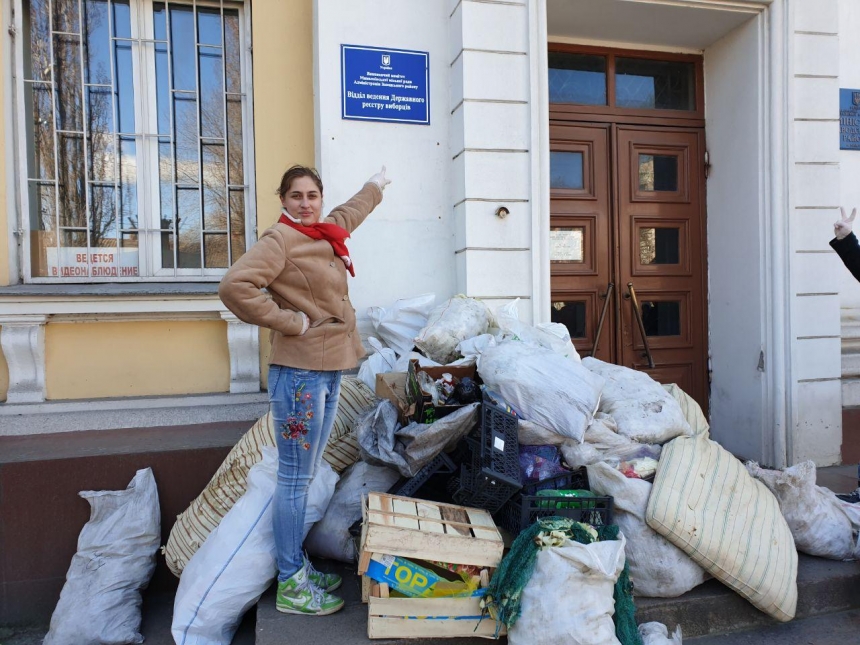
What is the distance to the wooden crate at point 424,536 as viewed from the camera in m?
2.27

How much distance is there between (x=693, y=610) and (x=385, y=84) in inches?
133

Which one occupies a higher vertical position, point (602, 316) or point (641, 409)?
point (602, 316)

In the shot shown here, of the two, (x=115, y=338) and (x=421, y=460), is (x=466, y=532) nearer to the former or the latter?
(x=421, y=460)

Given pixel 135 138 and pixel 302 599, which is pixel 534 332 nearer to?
pixel 302 599

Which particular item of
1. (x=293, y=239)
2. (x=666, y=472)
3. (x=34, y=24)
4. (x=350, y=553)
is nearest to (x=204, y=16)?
(x=34, y=24)

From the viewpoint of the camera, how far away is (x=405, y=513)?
244 cm

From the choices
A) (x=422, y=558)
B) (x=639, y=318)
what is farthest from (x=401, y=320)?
(x=639, y=318)

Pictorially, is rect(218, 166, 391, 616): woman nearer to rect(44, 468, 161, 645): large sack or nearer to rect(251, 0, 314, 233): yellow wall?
rect(44, 468, 161, 645): large sack

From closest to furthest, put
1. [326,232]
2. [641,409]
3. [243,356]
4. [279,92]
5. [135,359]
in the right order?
[326,232]
[641,409]
[135,359]
[243,356]
[279,92]

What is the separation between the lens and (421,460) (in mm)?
2742

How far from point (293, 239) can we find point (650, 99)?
11.8 ft

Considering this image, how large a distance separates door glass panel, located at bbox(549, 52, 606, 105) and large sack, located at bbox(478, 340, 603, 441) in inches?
95.2

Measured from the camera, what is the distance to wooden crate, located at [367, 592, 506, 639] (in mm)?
2254

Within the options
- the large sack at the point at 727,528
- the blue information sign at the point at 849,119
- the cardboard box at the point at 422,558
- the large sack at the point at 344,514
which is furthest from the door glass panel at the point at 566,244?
the cardboard box at the point at 422,558
